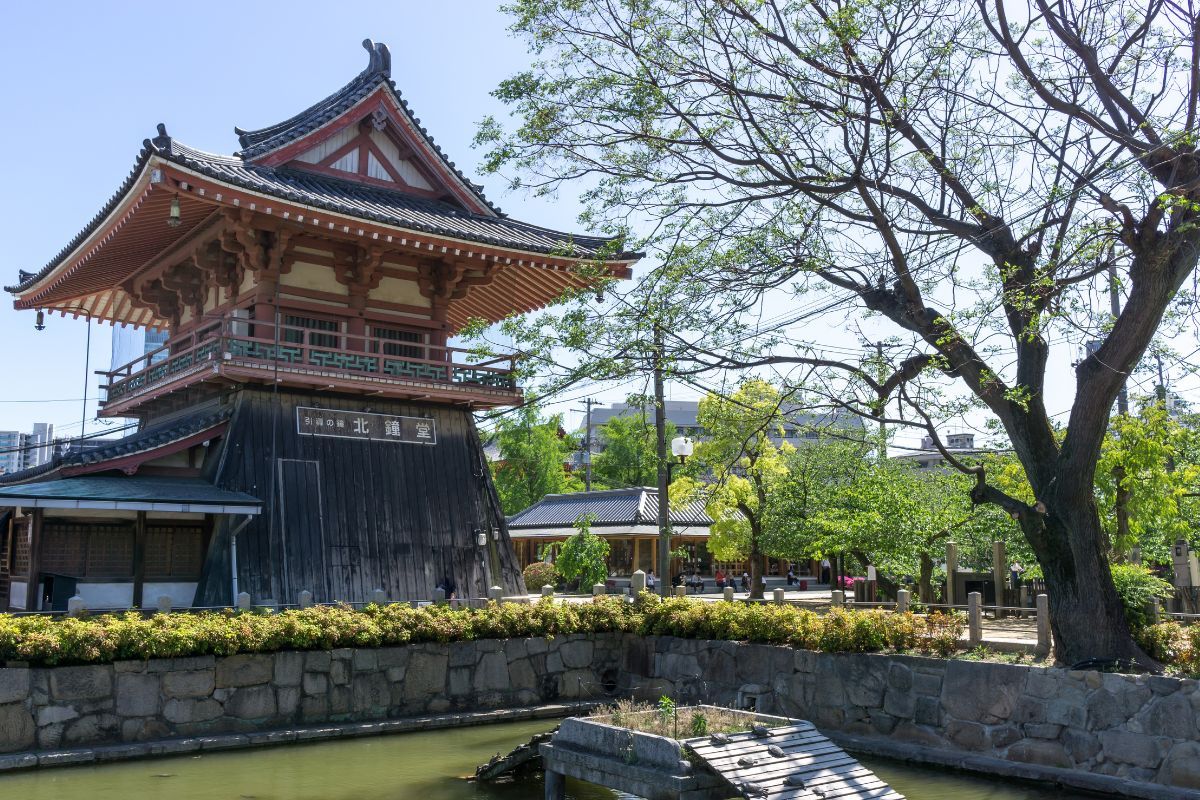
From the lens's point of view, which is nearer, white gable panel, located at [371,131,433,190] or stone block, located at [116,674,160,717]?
stone block, located at [116,674,160,717]

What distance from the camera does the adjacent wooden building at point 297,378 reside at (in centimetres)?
1900

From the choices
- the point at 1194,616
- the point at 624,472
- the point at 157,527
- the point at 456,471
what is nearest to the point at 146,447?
the point at 157,527

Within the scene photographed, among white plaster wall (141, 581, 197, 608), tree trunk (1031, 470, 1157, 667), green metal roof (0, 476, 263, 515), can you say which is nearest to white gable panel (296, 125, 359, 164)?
green metal roof (0, 476, 263, 515)

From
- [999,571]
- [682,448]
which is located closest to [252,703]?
[682,448]

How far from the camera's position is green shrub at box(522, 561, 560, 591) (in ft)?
118

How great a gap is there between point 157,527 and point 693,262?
1215 cm

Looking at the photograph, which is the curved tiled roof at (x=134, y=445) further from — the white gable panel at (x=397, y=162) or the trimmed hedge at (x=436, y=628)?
the white gable panel at (x=397, y=162)

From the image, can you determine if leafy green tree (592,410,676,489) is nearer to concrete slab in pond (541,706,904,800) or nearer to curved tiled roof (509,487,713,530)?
curved tiled roof (509,487,713,530)

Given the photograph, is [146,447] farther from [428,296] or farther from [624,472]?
[624,472]

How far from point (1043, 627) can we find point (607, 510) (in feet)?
99.4

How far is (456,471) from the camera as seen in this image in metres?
23.0

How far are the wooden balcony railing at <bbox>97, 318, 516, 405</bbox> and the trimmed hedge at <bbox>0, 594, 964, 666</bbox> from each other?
4.90 meters

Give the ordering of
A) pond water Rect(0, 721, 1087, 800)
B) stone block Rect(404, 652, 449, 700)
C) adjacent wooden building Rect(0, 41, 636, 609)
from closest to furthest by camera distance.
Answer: pond water Rect(0, 721, 1087, 800) → stone block Rect(404, 652, 449, 700) → adjacent wooden building Rect(0, 41, 636, 609)

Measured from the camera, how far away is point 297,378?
20.1 metres
